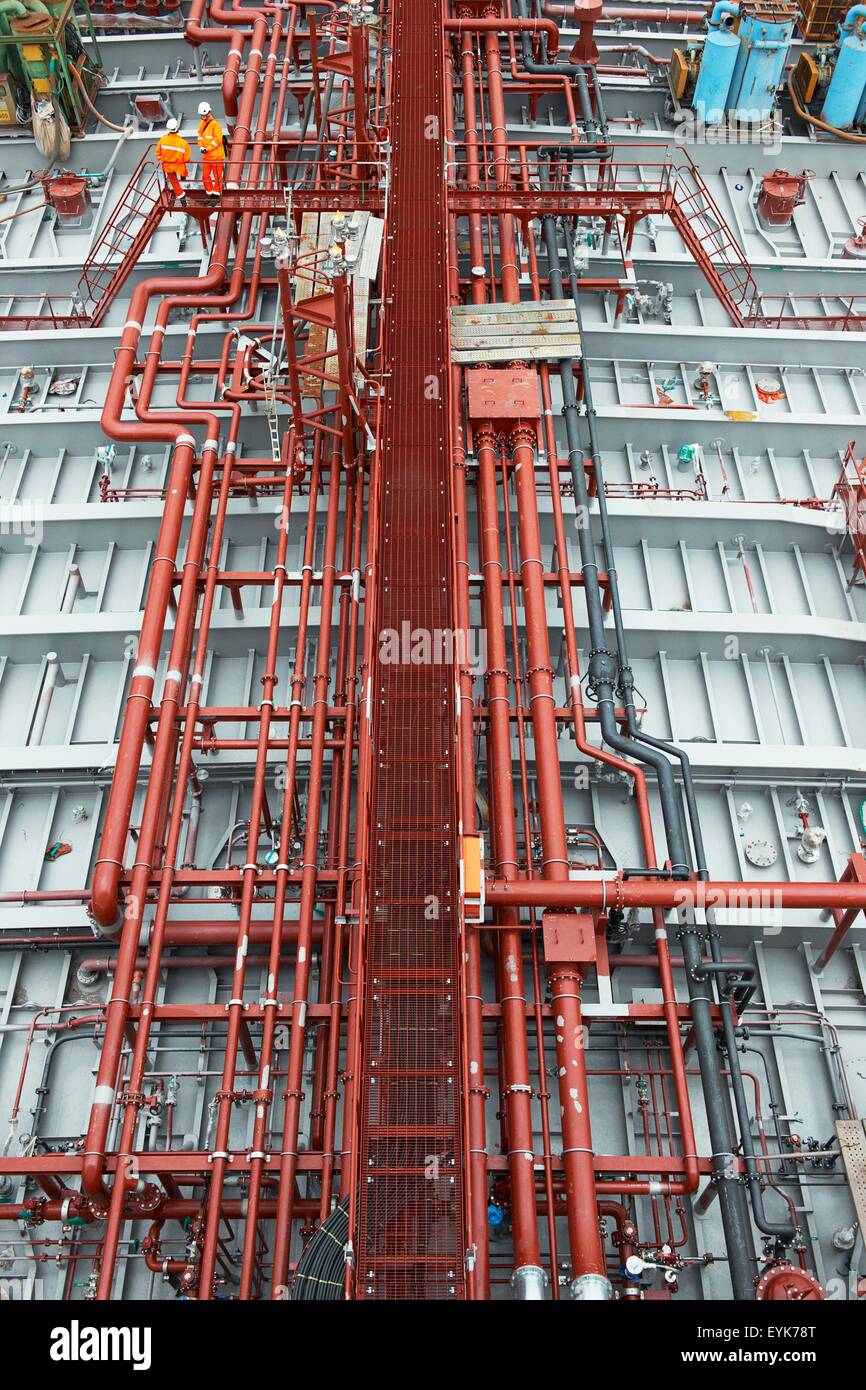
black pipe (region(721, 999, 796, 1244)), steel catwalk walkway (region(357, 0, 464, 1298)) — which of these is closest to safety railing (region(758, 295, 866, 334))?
steel catwalk walkway (region(357, 0, 464, 1298))

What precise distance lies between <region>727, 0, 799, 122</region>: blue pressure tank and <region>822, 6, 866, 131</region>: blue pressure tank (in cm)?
102

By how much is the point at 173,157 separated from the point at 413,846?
38.5ft

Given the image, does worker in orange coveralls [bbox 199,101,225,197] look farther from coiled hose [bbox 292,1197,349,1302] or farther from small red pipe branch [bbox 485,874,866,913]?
coiled hose [bbox 292,1197,349,1302]

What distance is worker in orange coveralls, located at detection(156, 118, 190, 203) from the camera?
18500mm

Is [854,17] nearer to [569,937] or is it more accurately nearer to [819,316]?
[819,316]

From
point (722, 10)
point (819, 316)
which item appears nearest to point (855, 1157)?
point (819, 316)

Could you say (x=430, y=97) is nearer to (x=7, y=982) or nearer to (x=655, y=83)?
(x=655, y=83)

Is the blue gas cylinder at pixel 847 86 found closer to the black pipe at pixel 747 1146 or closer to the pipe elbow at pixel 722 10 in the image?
the pipe elbow at pixel 722 10

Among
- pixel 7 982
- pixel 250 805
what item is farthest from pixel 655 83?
pixel 7 982

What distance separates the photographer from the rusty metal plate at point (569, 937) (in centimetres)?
1276

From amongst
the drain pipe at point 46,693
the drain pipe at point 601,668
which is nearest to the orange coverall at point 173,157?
the drain pipe at point 601,668

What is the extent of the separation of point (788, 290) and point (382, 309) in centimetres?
794

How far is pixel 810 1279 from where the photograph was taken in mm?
11070

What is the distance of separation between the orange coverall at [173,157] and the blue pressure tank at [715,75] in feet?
31.4
